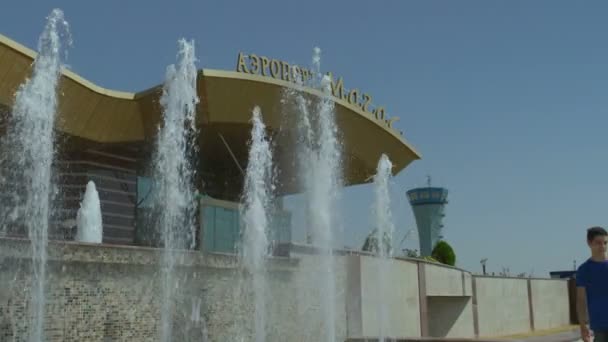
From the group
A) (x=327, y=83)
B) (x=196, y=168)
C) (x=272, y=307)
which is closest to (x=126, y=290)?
(x=272, y=307)

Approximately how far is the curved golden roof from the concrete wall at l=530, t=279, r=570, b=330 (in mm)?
14023

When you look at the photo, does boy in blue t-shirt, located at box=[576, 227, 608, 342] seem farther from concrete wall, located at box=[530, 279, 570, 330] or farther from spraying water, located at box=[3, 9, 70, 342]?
concrete wall, located at box=[530, 279, 570, 330]

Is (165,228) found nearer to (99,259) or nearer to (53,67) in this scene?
(99,259)

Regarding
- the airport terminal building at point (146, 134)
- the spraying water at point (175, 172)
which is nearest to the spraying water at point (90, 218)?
the airport terminal building at point (146, 134)

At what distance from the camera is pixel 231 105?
2170 centimetres

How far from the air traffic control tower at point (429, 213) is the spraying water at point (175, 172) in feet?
233

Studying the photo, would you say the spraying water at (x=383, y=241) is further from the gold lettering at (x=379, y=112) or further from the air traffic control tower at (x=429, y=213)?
the air traffic control tower at (x=429, y=213)

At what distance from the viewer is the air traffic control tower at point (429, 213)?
9006 cm

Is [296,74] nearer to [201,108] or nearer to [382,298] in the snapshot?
[201,108]

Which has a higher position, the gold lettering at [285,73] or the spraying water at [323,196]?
the gold lettering at [285,73]

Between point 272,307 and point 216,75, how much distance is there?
6.78m

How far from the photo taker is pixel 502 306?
3033 centimetres

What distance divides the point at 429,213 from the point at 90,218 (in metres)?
73.0

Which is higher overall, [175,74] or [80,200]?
[175,74]
